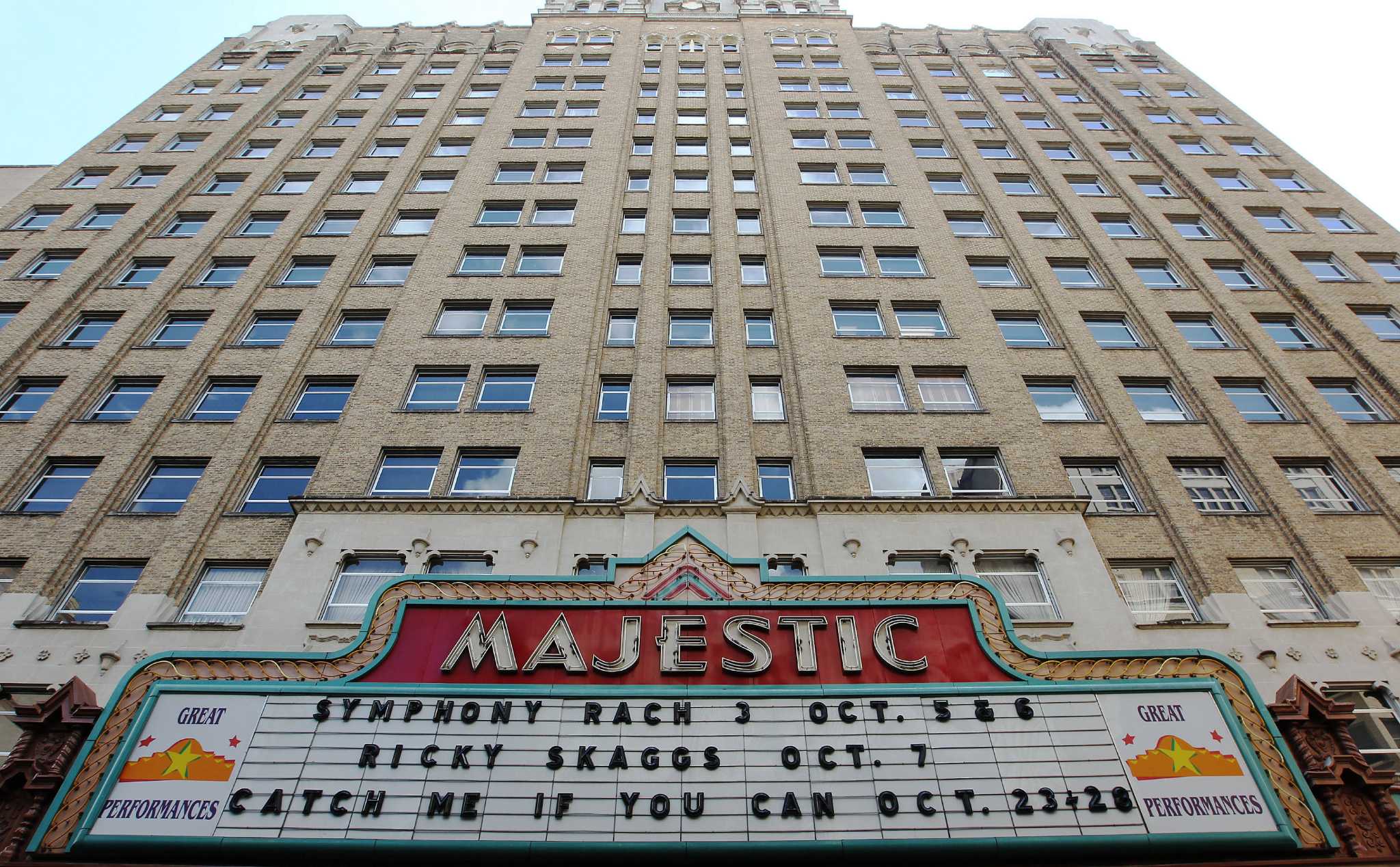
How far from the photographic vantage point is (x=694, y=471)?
2475 cm

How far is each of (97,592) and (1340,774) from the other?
29.3 metres

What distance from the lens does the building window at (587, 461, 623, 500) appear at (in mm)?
23812

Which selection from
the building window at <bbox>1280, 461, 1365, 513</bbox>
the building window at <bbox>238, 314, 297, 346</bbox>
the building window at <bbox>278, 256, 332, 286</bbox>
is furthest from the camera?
the building window at <bbox>278, 256, 332, 286</bbox>

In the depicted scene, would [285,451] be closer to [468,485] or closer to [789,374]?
[468,485]

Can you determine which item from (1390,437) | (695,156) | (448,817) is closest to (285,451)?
(448,817)

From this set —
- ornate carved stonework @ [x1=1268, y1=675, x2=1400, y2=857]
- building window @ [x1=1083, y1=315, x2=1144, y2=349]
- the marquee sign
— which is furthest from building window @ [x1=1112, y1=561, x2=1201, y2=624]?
building window @ [x1=1083, y1=315, x2=1144, y2=349]

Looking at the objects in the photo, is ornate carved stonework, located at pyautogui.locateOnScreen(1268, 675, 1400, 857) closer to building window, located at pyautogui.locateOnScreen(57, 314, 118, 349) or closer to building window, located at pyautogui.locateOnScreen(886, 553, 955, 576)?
building window, located at pyautogui.locateOnScreen(886, 553, 955, 576)

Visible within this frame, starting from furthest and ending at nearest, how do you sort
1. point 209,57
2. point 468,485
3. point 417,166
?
point 209,57 < point 417,166 < point 468,485

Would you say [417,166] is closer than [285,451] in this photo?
No

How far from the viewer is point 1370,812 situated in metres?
14.5

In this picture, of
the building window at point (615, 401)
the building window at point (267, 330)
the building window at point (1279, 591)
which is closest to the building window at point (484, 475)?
the building window at point (615, 401)

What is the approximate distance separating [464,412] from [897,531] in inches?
556

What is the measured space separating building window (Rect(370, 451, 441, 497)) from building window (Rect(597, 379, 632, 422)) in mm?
5489

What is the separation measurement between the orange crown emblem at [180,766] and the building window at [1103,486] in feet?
72.5
